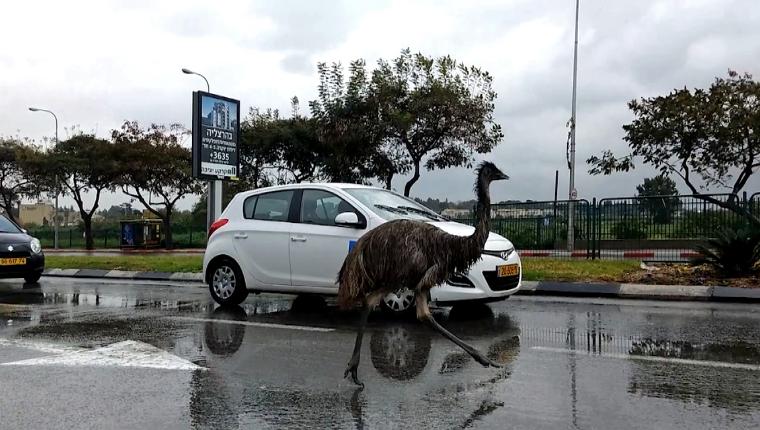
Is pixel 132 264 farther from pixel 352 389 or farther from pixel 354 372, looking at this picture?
pixel 352 389

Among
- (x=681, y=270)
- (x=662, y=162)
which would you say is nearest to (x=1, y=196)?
(x=662, y=162)

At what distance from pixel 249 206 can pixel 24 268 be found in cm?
623

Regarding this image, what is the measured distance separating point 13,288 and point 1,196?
38284 mm

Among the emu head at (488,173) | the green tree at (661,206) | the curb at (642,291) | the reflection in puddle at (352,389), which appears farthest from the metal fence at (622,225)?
the emu head at (488,173)

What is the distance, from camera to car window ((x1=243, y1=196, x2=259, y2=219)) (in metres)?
10.1

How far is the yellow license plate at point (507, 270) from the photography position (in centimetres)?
848

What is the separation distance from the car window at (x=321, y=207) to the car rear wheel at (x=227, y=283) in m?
1.42

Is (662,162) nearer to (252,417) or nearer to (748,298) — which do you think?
(748,298)

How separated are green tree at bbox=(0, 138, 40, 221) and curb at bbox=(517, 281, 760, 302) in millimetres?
37973

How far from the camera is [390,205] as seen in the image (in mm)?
9094

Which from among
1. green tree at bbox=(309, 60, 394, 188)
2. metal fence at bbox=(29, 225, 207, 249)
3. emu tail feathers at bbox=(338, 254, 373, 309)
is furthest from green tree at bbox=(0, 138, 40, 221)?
emu tail feathers at bbox=(338, 254, 373, 309)

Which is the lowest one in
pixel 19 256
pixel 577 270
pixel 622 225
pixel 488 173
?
pixel 577 270

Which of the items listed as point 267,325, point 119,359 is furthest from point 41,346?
A: point 267,325

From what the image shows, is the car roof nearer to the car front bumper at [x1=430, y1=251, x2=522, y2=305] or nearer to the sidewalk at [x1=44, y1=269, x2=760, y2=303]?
the car front bumper at [x1=430, y1=251, x2=522, y2=305]
